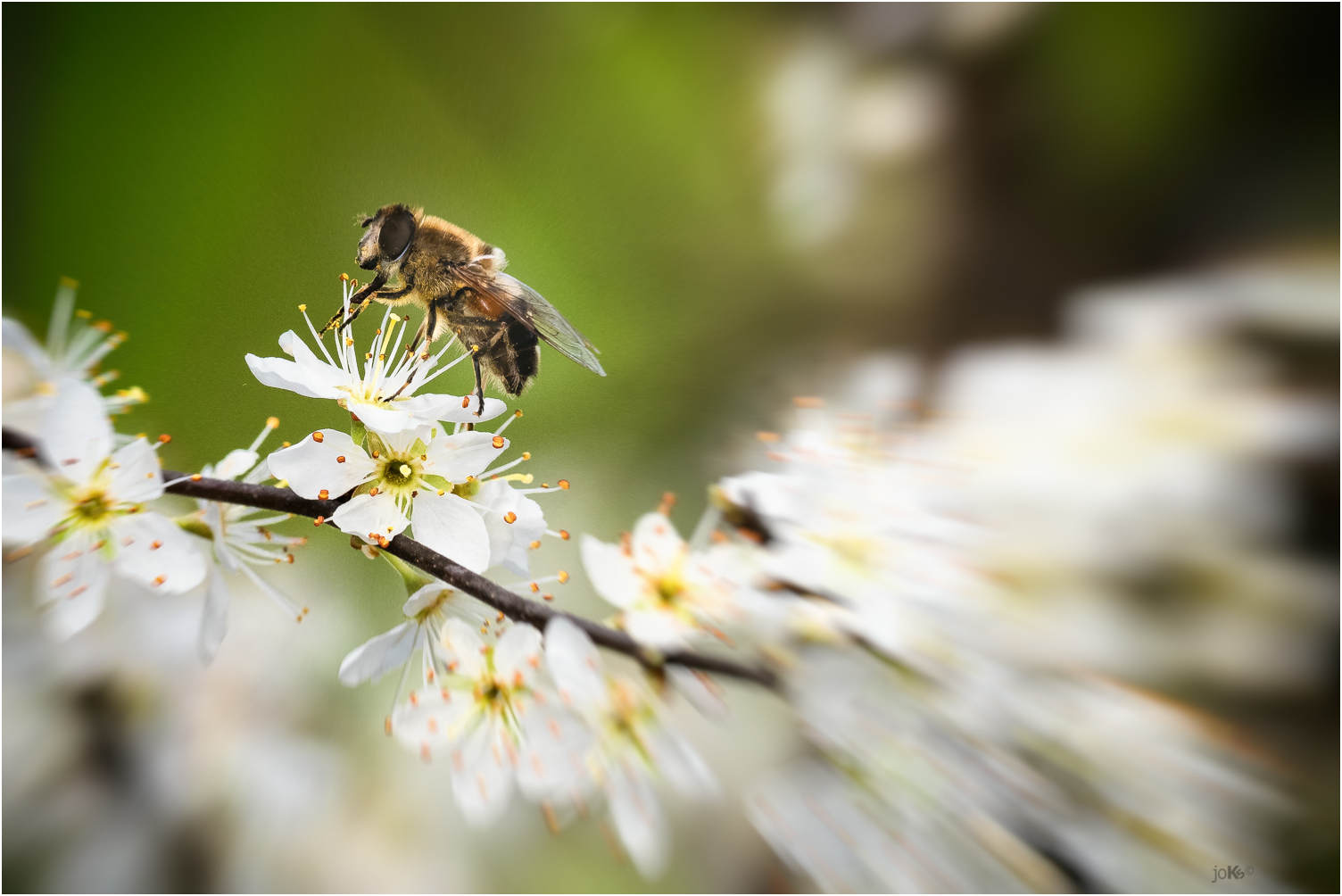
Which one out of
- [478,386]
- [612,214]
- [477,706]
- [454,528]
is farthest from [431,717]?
[612,214]

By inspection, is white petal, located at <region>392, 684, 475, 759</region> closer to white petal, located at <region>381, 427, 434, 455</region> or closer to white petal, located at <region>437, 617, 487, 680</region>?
white petal, located at <region>437, 617, 487, 680</region>

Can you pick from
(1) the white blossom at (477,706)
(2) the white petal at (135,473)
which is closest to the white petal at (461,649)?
(1) the white blossom at (477,706)

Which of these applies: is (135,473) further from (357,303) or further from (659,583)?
(659,583)

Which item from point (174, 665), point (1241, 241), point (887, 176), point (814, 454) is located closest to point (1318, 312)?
point (1241, 241)

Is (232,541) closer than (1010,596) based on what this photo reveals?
Yes

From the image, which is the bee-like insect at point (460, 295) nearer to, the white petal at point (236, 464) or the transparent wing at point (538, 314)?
the transparent wing at point (538, 314)

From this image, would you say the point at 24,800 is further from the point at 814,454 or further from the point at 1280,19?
the point at 1280,19

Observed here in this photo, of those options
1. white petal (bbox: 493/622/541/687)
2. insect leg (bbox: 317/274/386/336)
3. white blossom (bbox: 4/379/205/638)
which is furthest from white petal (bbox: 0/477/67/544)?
white petal (bbox: 493/622/541/687)
